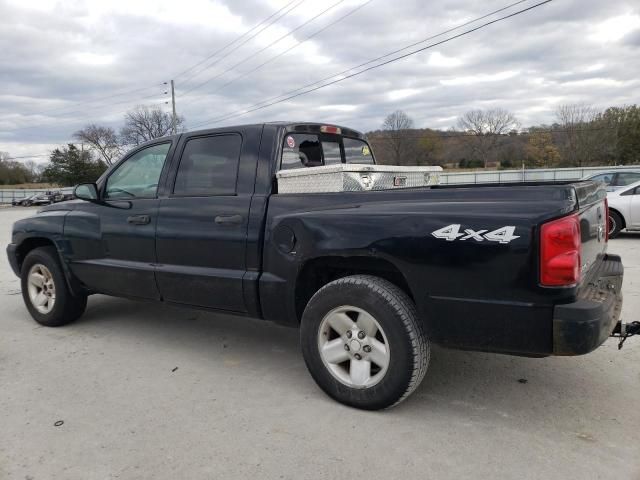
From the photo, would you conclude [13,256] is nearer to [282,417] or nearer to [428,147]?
[282,417]

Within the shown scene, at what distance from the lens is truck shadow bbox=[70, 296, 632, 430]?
3.16 metres

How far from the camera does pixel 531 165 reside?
54875mm

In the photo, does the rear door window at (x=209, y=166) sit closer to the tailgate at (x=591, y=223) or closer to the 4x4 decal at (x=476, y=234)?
the 4x4 decal at (x=476, y=234)

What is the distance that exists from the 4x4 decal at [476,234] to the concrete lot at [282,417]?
1.11 metres

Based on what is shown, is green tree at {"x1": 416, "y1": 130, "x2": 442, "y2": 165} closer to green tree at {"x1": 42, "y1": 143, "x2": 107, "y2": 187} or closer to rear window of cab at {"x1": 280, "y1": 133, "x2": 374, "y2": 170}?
green tree at {"x1": 42, "y1": 143, "x2": 107, "y2": 187}

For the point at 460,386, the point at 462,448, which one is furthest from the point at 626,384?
the point at 462,448

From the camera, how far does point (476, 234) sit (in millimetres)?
2658

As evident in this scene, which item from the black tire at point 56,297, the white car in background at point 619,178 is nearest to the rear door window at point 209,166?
the black tire at point 56,297

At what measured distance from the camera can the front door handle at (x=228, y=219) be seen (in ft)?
11.9

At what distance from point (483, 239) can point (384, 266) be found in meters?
0.69

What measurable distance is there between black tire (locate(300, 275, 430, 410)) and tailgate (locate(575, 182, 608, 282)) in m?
0.97

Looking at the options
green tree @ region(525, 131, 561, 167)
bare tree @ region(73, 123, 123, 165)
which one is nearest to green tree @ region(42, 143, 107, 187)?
bare tree @ region(73, 123, 123, 165)

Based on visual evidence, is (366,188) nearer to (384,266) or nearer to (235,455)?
(384,266)

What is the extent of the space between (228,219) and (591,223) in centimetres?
237
